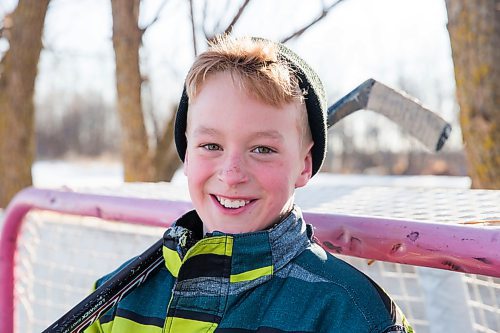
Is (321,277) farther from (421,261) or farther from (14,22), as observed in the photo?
(14,22)

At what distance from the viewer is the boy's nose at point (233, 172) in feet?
3.51

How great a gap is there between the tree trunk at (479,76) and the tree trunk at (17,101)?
4.28 metres

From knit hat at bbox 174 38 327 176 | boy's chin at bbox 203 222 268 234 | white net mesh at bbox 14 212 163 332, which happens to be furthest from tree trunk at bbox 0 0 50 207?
boy's chin at bbox 203 222 268 234

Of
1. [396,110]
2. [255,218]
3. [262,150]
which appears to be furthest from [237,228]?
[396,110]

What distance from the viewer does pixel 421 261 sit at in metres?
1.16

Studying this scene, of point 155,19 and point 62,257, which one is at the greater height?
point 155,19

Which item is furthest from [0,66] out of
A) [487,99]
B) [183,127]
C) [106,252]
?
[183,127]

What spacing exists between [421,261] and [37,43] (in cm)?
530

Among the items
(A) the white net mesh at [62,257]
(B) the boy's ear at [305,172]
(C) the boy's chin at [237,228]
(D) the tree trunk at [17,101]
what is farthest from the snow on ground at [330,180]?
(C) the boy's chin at [237,228]

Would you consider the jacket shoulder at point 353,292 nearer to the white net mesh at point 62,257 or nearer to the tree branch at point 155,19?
the white net mesh at point 62,257

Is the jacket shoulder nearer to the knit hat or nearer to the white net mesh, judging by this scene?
the knit hat

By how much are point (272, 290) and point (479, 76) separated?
1.66m

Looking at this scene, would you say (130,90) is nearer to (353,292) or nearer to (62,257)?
(62,257)

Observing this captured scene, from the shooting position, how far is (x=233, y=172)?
107 cm
